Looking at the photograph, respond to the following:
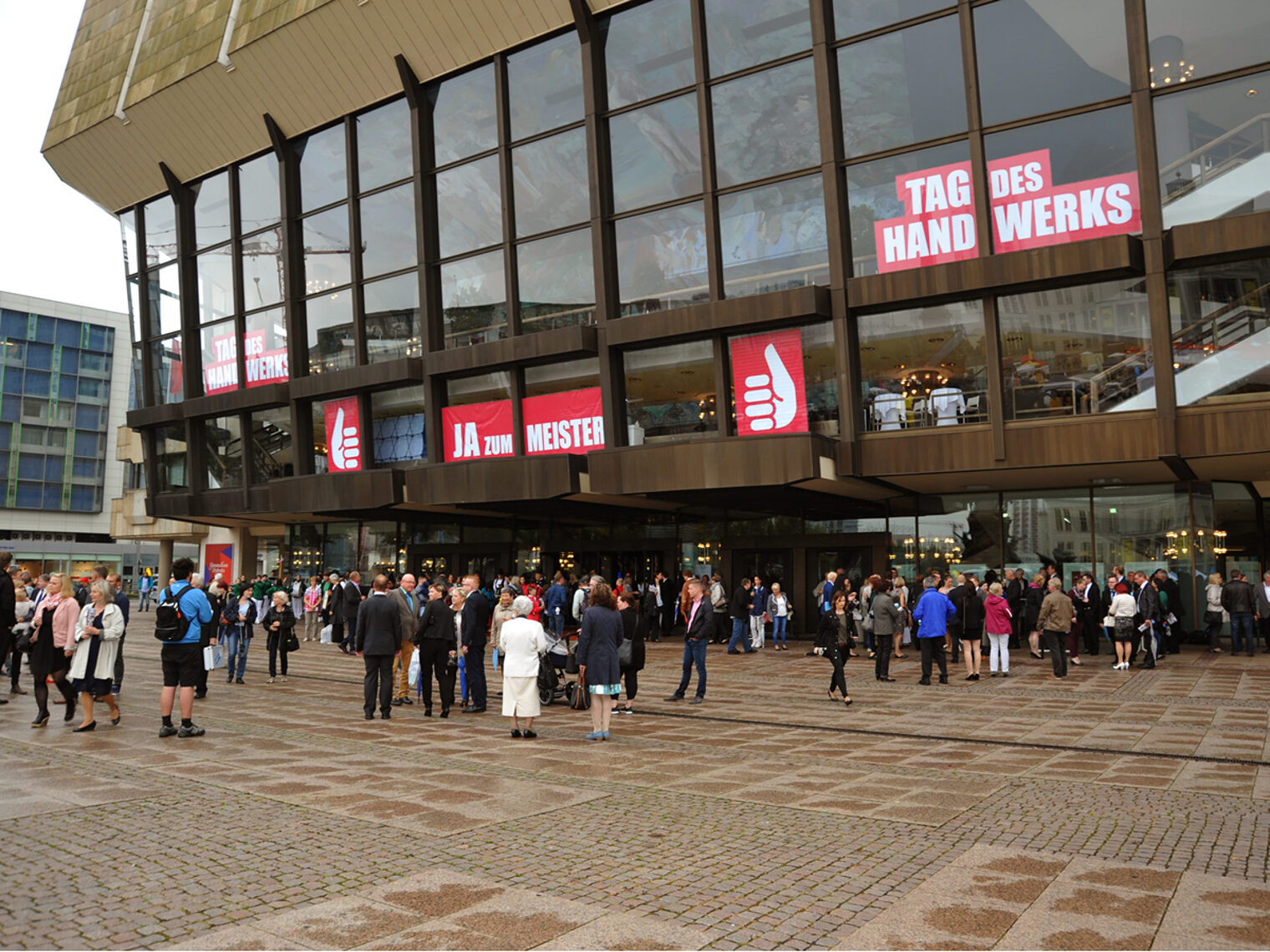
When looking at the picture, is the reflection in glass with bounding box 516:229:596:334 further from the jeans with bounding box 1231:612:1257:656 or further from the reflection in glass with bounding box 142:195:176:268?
the reflection in glass with bounding box 142:195:176:268

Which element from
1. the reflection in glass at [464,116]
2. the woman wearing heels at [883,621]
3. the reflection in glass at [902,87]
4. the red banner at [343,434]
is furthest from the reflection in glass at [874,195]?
the red banner at [343,434]

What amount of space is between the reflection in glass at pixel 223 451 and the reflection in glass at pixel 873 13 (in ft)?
74.0

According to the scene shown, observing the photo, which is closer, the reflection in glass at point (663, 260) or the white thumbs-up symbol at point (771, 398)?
the white thumbs-up symbol at point (771, 398)

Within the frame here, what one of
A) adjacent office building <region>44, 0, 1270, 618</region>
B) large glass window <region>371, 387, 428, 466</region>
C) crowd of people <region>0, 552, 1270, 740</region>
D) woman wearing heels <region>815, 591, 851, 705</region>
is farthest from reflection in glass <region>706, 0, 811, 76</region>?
woman wearing heels <region>815, 591, 851, 705</region>

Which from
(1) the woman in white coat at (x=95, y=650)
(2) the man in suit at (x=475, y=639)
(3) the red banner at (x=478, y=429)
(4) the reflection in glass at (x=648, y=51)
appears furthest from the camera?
(3) the red banner at (x=478, y=429)

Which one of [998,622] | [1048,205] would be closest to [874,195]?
[1048,205]

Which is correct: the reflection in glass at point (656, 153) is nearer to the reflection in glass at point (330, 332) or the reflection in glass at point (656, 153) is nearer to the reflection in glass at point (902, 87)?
the reflection in glass at point (902, 87)

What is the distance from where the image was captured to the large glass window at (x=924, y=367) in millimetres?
20016

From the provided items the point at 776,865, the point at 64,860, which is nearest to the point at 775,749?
the point at 776,865

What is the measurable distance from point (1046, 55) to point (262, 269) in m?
23.5

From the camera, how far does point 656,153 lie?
23562 mm

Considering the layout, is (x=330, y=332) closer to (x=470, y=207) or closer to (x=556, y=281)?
(x=470, y=207)

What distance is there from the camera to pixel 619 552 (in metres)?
28.7

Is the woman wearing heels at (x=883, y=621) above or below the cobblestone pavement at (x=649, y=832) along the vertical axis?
above
